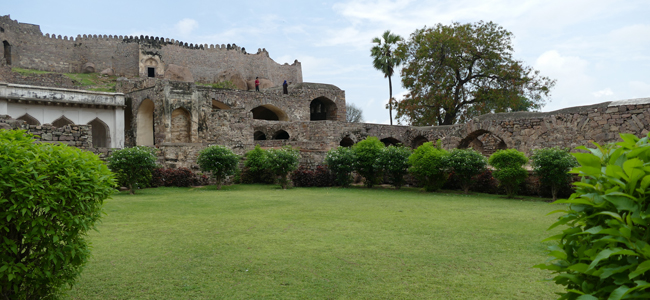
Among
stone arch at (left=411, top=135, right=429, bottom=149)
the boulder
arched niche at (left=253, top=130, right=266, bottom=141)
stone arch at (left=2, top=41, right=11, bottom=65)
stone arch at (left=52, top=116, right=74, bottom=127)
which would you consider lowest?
stone arch at (left=411, top=135, right=429, bottom=149)

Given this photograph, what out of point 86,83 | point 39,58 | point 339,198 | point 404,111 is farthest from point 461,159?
point 39,58

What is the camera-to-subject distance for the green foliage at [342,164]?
13812 mm

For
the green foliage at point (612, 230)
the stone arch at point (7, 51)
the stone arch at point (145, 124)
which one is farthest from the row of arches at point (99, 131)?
the green foliage at point (612, 230)

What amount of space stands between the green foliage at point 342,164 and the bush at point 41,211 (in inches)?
431

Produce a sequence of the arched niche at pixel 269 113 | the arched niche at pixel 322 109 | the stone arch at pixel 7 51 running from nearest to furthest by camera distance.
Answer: the arched niche at pixel 269 113, the arched niche at pixel 322 109, the stone arch at pixel 7 51

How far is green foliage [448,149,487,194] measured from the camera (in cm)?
1207

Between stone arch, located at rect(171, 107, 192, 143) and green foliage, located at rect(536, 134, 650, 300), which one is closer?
green foliage, located at rect(536, 134, 650, 300)

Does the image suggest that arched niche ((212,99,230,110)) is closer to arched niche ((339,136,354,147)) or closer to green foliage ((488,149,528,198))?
arched niche ((339,136,354,147))

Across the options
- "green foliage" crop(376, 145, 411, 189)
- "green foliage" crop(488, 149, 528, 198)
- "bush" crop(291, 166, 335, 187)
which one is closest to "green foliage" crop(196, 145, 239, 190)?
"bush" crop(291, 166, 335, 187)

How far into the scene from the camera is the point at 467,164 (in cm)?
1208

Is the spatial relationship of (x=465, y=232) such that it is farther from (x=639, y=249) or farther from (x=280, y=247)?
(x=639, y=249)

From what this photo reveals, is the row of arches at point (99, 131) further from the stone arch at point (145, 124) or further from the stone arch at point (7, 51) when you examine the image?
the stone arch at point (7, 51)

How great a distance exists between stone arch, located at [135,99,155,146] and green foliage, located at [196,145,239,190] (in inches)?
369

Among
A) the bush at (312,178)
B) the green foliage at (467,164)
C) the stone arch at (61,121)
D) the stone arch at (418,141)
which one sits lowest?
the bush at (312,178)
